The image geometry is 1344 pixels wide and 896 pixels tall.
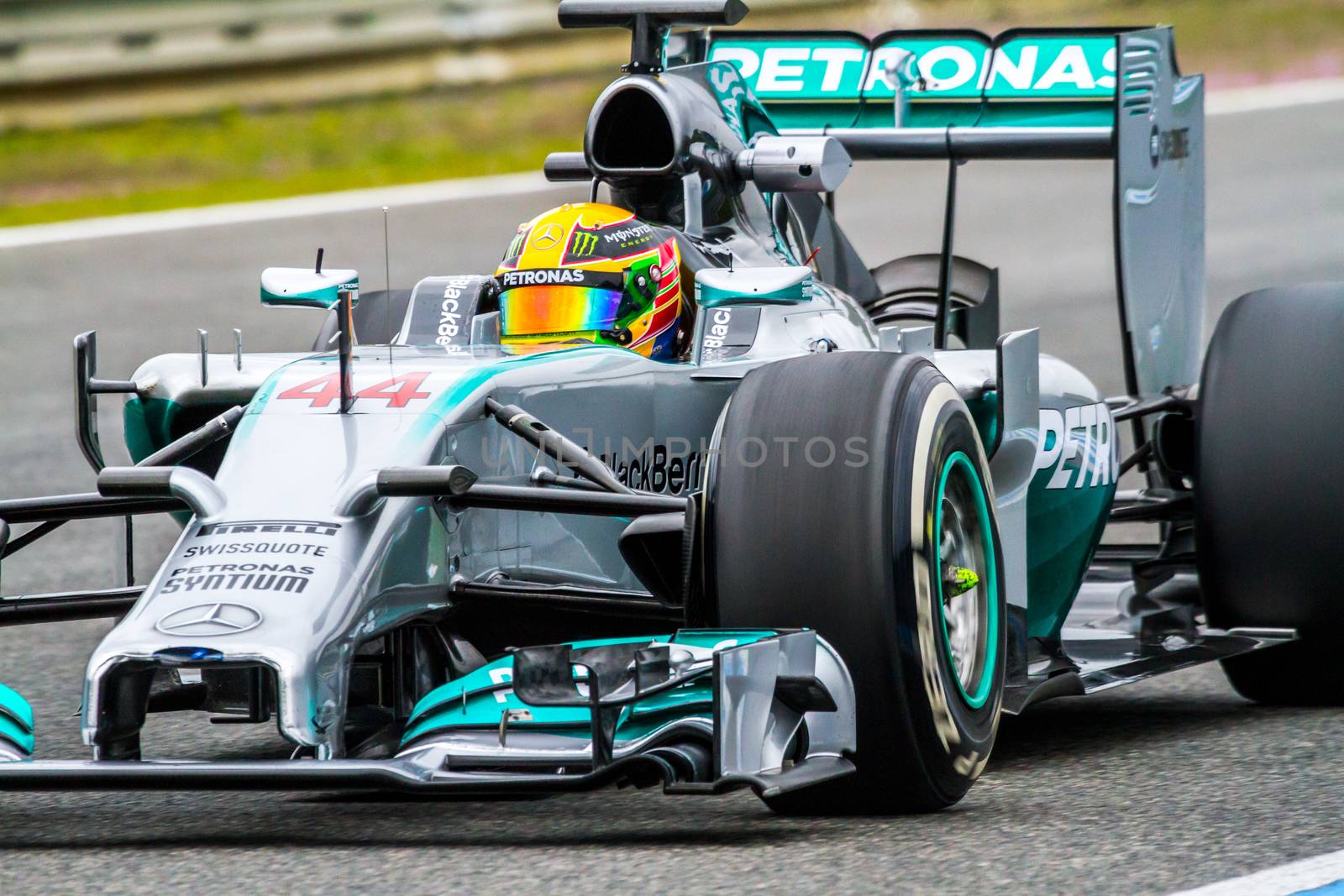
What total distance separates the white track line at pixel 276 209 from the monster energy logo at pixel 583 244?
467 inches

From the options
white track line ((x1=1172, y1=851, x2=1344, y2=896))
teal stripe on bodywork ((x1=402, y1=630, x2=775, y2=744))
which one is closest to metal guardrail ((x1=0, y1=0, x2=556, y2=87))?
teal stripe on bodywork ((x1=402, y1=630, x2=775, y2=744))

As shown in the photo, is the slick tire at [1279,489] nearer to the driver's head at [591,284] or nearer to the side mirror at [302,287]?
the driver's head at [591,284]

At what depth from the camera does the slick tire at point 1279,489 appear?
6164 millimetres

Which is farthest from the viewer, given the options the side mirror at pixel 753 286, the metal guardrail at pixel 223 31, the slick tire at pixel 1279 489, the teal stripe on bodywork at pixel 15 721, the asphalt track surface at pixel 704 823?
the metal guardrail at pixel 223 31

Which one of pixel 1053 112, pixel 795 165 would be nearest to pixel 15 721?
pixel 795 165

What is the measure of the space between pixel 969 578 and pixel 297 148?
15.4 m

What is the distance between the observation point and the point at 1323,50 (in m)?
24.3

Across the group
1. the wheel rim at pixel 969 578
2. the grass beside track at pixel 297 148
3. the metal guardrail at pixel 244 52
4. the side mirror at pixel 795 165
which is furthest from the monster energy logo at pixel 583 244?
the metal guardrail at pixel 244 52

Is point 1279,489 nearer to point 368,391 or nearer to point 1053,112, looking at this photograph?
point 1053,112

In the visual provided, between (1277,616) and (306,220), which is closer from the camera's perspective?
(1277,616)

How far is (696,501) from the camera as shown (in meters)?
4.75

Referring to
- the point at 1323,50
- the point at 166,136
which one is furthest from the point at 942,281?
the point at 1323,50

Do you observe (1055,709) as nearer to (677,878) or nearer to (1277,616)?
(1277,616)

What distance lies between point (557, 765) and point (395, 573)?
0.62 m
